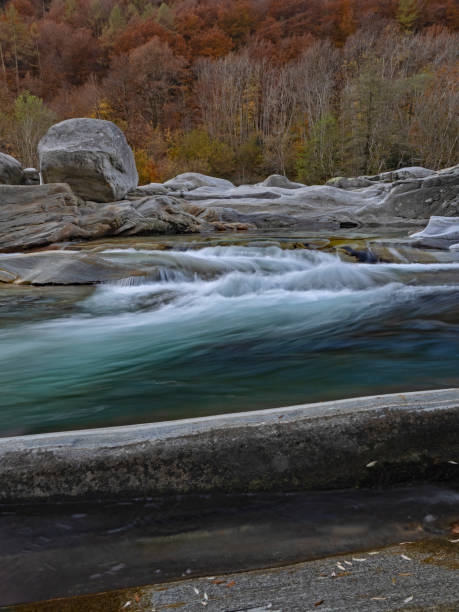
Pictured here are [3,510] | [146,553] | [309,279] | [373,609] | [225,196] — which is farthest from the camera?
[225,196]

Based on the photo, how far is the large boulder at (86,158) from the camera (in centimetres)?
1062

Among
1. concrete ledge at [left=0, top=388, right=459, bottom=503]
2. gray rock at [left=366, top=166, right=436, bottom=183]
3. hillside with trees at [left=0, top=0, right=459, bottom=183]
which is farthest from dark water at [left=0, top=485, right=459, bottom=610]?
hillside with trees at [left=0, top=0, right=459, bottom=183]

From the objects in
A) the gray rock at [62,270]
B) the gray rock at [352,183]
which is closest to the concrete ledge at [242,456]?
the gray rock at [62,270]

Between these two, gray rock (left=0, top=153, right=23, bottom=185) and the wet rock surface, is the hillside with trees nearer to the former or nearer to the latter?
gray rock (left=0, top=153, right=23, bottom=185)

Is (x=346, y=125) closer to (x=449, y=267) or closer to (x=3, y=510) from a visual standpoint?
(x=449, y=267)

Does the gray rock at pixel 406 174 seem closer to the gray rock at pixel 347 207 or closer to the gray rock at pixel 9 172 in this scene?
the gray rock at pixel 347 207

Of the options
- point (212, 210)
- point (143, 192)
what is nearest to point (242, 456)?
point (212, 210)

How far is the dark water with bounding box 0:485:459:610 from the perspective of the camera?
3.52 feet

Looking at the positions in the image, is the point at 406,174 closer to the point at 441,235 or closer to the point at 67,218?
the point at 441,235

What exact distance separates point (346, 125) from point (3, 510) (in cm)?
2740

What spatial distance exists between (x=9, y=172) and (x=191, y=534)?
1277 centimetres

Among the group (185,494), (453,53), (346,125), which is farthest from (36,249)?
(453,53)

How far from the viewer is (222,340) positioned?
369 centimetres

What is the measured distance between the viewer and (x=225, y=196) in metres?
13.5
